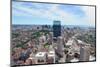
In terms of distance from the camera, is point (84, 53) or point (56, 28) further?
point (84, 53)

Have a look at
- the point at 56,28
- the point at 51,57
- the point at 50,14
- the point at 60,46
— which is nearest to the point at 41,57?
the point at 51,57

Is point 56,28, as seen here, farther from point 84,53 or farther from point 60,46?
point 84,53

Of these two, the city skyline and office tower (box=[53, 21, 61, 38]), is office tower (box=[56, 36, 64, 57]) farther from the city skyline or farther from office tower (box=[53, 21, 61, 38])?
the city skyline

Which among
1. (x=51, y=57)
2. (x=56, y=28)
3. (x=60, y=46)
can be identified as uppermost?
(x=56, y=28)

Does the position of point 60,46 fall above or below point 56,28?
below

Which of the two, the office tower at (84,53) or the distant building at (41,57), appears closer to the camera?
the distant building at (41,57)

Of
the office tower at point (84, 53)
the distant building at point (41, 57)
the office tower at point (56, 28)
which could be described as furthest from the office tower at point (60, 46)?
the office tower at point (84, 53)

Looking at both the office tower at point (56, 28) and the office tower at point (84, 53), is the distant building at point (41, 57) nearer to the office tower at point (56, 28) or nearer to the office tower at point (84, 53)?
the office tower at point (56, 28)

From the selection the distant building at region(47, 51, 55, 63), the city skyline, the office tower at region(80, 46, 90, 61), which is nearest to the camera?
the city skyline

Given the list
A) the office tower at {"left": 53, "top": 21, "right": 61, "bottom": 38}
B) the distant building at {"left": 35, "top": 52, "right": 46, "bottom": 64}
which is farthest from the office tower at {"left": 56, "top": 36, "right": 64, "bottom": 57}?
the distant building at {"left": 35, "top": 52, "right": 46, "bottom": 64}
